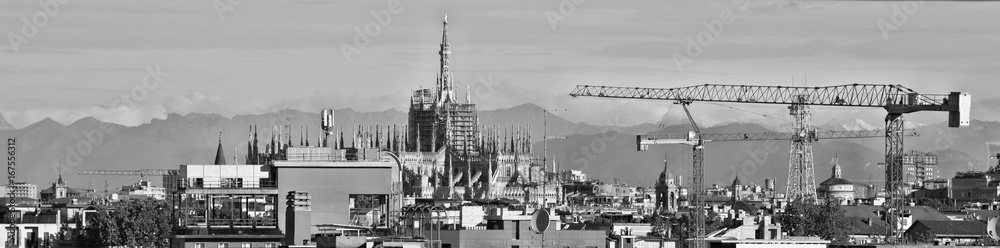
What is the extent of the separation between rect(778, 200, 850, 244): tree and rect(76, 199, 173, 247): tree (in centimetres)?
4480

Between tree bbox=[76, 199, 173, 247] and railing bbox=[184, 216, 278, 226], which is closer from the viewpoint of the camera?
railing bbox=[184, 216, 278, 226]

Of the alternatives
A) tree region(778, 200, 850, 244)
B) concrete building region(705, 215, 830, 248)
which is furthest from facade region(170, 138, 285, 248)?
tree region(778, 200, 850, 244)

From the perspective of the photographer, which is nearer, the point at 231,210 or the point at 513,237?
the point at 231,210

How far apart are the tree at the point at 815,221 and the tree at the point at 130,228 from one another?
4480 cm

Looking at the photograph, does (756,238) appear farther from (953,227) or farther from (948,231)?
(953,227)

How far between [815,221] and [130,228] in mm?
53176

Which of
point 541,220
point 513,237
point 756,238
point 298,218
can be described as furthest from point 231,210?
point 756,238

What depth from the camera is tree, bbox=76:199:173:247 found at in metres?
155

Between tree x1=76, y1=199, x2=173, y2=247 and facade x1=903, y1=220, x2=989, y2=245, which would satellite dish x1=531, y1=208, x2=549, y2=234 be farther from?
facade x1=903, y1=220, x2=989, y2=245

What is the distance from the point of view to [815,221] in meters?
188

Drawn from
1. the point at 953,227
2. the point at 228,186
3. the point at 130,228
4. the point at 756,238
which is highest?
the point at 228,186

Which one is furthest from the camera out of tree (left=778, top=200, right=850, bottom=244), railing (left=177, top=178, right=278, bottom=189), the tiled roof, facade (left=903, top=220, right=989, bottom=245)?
tree (left=778, top=200, right=850, bottom=244)

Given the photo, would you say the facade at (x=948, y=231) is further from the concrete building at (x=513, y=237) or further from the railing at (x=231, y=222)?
the railing at (x=231, y=222)

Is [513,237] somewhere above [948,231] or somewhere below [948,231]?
above
